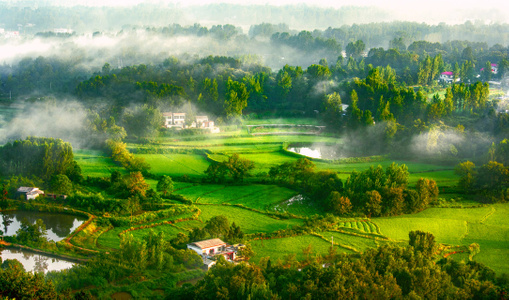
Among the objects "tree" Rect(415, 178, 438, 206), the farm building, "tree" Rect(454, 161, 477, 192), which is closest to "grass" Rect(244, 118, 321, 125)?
"tree" Rect(454, 161, 477, 192)

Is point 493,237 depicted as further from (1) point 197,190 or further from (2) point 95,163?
(2) point 95,163

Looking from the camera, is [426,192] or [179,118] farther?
[179,118]

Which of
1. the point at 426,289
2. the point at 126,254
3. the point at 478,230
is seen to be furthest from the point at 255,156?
the point at 426,289

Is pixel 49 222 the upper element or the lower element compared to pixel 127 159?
lower

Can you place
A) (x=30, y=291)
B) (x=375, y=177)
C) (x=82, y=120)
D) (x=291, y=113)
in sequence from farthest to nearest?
(x=291, y=113)
(x=82, y=120)
(x=375, y=177)
(x=30, y=291)

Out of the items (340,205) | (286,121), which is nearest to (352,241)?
(340,205)

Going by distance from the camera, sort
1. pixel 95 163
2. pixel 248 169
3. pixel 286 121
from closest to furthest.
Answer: pixel 248 169
pixel 95 163
pixel 286 121

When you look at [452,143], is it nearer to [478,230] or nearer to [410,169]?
[410,169]

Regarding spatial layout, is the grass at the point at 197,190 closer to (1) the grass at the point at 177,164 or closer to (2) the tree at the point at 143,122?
(1) the grass at the point at 177,164
